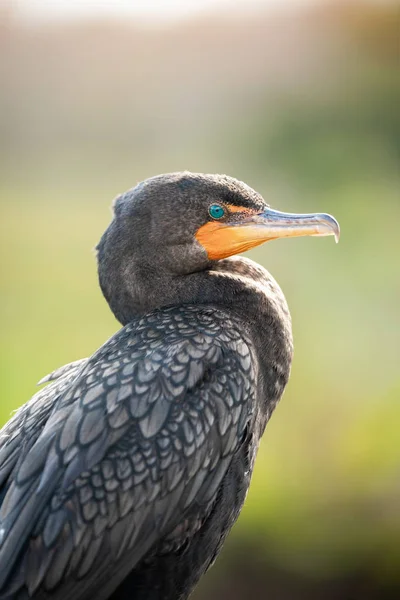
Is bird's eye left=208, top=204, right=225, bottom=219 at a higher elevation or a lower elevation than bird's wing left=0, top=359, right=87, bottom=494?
higher

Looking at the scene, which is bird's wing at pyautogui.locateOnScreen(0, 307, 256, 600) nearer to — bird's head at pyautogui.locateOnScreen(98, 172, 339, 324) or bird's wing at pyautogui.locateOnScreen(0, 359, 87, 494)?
bird's wing at pyautogui.locateOnScreen(0, 359, 87, 494)

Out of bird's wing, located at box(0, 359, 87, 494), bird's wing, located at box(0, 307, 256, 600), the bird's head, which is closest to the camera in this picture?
bird's wing, located at box(0, 307, 256, 600)

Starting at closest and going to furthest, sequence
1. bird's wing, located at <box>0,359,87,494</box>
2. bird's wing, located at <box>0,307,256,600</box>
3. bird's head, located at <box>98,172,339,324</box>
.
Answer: bird's wing, located at <box>0,307,256,600</box> < bird's wing, located at <box>0,359,87,494</box> < bird's head, located at <box>98,172,339,324</box>

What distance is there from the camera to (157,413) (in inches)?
131

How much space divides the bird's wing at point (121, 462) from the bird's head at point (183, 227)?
0.38 metres

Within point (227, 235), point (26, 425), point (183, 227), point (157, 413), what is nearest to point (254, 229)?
point (227, 235)

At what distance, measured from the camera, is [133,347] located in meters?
Result: 3.54

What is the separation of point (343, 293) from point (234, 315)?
763cm

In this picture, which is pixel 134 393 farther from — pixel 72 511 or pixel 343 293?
pixel 343 293

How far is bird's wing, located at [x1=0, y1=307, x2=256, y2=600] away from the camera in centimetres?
322

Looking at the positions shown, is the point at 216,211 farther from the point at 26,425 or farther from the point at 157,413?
the point at 26,425

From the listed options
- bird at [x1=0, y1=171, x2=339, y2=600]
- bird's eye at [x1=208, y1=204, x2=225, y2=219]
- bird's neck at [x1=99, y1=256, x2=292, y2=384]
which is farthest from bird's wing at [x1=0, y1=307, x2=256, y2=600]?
bird's eye at [x1=208, y1=204, x2=225, y2=219]

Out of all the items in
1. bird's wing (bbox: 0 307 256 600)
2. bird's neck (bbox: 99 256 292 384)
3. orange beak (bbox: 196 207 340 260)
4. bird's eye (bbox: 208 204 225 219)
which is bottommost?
bird's wing (bbox: 0 307 256 600)

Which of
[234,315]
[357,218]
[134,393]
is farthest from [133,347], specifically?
[357,218]
